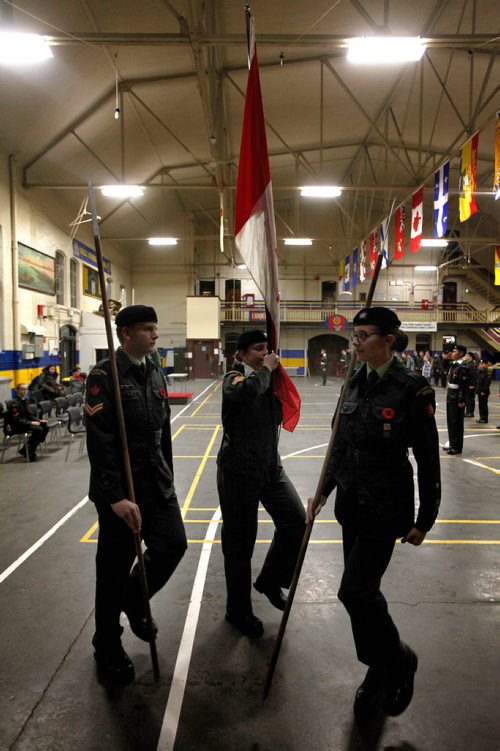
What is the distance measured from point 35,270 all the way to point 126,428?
1404 centimetres

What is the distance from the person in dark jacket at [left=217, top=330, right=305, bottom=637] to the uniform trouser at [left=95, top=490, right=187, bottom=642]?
1.25 ft

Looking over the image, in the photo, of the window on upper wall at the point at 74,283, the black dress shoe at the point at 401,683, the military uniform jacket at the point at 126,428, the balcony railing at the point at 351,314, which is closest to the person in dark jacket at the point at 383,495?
the black dress shoe at the point at 401,683

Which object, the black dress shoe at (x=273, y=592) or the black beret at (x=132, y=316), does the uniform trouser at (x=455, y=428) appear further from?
the black beret at (x=132, y=316)

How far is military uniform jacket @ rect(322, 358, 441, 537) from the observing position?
223 cm

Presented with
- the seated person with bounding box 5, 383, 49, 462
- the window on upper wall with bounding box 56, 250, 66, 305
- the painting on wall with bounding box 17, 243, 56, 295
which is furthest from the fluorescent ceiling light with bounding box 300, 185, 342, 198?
the window on upper wall with bounding box 56, 250, 66, 305

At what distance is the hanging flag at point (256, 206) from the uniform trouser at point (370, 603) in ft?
4.33

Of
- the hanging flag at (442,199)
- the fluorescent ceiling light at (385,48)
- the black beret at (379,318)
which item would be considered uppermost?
the fluorescent ceiling light at (385,48)

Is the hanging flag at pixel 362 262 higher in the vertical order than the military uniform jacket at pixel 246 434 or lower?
higher

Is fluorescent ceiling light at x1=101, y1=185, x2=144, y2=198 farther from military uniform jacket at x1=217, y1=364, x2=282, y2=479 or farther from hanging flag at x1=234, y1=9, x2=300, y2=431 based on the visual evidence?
military uniform jacket at x1=217, y1=364, x2=282, y2=479

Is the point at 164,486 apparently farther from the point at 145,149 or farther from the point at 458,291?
the point at 458,291

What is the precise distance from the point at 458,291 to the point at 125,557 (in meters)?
33.4

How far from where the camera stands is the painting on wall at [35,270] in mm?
13703

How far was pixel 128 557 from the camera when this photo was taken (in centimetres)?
261

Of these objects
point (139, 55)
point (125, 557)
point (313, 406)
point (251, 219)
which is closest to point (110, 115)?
point (139, 55)
